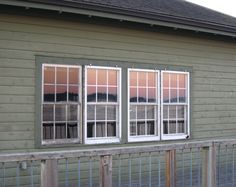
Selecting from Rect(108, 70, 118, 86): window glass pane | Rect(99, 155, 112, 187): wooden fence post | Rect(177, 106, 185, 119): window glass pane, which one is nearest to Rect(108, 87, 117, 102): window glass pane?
Rect(108, 70, 118, 86): window glass pane

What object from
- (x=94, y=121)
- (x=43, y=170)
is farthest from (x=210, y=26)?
(x=43, y=170)

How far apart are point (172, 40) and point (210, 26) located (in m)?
1.00

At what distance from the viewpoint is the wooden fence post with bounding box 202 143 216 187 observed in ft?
18.2

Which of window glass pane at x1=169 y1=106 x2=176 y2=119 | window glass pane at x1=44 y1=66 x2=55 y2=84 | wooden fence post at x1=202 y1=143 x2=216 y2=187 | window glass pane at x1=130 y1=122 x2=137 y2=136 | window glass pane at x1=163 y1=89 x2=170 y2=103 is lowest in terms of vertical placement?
wooden fence post at x1=202 y1=143 x2=216 y2=187

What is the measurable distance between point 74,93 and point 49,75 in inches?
25.9

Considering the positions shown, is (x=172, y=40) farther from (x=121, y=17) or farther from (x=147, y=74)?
(x=121, y=17)

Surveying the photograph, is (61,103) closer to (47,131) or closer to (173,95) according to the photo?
(47,131)

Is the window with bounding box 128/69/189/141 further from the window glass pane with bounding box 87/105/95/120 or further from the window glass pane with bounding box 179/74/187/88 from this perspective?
the window glass pane with bounding box 87/105/95/120

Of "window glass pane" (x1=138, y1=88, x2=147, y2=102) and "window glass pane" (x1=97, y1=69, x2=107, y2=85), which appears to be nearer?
"window glass pane" (x1=97, y1=69, x2=107, y2=85)

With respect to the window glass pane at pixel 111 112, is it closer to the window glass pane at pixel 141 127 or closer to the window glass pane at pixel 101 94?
the window glass pane at pixel 101 94

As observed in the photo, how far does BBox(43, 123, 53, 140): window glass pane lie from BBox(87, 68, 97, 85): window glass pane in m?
1.20

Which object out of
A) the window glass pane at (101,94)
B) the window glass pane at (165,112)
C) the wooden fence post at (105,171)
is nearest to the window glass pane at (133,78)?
the window glass pane at (101,94)

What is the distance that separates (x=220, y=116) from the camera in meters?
11.1

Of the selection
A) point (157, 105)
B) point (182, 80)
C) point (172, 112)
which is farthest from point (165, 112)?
point (182, 80)
